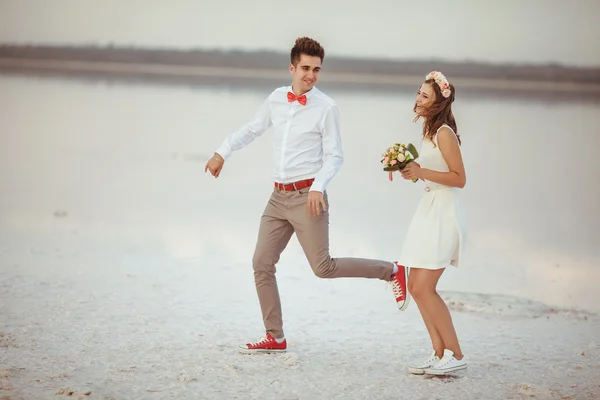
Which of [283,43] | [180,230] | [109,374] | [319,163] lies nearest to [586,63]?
[283,43]

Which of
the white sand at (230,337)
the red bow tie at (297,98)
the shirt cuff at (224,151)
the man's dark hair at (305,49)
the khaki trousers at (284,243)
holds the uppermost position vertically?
the man's dark hair at (305,49)

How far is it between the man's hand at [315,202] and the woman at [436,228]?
303 millimetres

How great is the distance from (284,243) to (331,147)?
1.36 feet

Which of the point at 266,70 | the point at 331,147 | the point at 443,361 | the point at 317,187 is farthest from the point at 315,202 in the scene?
the point at 266,70

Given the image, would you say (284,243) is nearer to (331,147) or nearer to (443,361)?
(331,147)

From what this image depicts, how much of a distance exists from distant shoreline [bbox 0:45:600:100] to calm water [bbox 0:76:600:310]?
1.38 metres

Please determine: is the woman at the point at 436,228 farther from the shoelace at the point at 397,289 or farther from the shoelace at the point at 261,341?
the shoelace at the point at 261,341

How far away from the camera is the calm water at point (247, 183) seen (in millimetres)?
5078

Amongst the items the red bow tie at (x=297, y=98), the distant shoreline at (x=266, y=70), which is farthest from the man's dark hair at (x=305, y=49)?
the distant shoreline at (x=266, y=70)

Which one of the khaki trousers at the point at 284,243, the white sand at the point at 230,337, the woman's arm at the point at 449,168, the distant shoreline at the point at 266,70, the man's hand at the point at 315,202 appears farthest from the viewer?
the distant shoreline at the point at 266,70

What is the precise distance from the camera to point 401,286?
3.43 meters

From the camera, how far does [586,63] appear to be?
12.2 meters

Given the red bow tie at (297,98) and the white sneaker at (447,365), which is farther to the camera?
the red bow tie at (297,98)

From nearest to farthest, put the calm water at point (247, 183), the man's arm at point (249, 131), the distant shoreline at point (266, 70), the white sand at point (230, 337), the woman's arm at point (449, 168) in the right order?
the white sand at point (230, 337) → the woman's arm at point (449, 168) → the man's arm at point (249, 131) → the calm water at point (247, 183) → the distant shoreline at point (266, 70)
